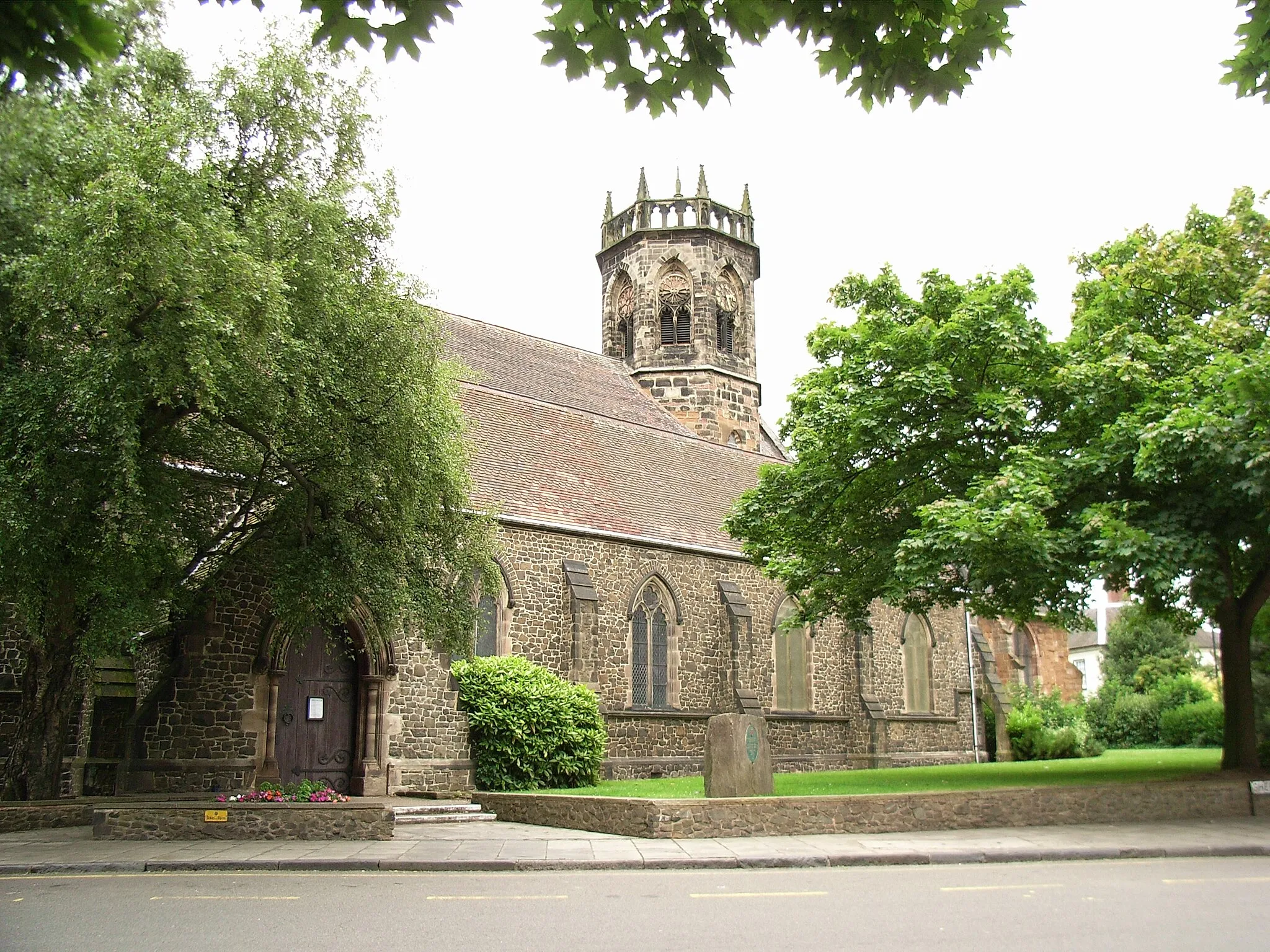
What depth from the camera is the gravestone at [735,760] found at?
592 inches

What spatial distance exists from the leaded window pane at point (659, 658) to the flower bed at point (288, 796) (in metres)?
11.2

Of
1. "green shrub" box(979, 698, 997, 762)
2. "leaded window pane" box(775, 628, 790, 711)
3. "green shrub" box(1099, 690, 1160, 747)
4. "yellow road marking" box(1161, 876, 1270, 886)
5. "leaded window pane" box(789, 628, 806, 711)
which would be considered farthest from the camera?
"green shrub" box(1099, 690, 1160, 747)

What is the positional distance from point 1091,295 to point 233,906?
55.9 ft

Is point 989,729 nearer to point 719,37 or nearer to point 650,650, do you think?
point 650,650

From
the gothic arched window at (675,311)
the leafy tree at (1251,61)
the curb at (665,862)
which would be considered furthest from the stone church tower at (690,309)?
the leafy tree at (1251,61)

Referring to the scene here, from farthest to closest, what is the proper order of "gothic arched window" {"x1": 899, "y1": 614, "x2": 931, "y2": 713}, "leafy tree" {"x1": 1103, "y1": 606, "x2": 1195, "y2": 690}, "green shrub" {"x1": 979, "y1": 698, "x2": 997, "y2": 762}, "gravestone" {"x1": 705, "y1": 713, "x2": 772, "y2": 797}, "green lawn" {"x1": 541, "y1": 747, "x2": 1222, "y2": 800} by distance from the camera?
"leafy tree" {"x1": 1103, "y1": 606, "x2": 1195, "y2": 690} → "green shrub" {"x1": 979, "y1": 698, "x2": 997, "y2": 762} → "gothic arched window" {"x1": 899, "y1": 614, "x2": 931, "y2": 713} → "green lawn" {"x1": 541, "y1": 747, "x2": 1222, "y2": 800} → "gravestone" {"x1": 705, "y1": 713, "x2": 772, "y2": 797}

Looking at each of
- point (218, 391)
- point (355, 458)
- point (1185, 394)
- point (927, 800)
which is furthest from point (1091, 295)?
point (218, 391)

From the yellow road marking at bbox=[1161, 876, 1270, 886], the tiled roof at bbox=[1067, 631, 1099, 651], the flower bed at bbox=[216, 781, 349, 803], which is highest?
the tiled roof at bbox=[1067, 631, 1099, 651]

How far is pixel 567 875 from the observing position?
10906 mm

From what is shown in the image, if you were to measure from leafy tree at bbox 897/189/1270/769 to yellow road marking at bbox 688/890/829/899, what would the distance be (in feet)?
21.3

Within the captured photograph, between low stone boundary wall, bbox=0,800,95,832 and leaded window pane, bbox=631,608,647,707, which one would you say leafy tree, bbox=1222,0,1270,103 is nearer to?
low stone boundary wall, bbox=0,800,95,832

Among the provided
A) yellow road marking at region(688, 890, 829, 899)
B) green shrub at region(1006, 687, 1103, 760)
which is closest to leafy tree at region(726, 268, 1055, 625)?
yellow road marking at region(688, 890, 829, 899)

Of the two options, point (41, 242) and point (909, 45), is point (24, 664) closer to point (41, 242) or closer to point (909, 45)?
point (41, 242)

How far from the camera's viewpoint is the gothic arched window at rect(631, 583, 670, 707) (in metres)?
24.1
